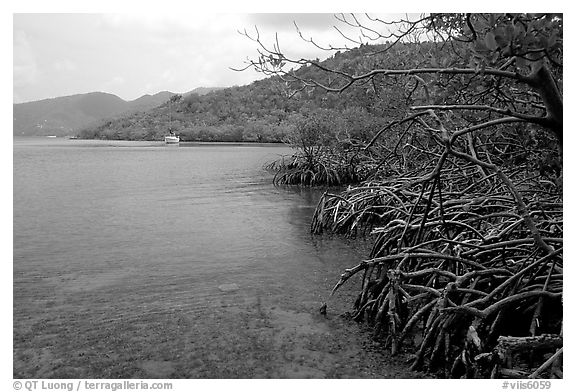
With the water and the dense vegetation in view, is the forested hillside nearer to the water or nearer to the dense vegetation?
the water

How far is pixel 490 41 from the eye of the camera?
245cm

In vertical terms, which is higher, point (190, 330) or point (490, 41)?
point (490, 41)

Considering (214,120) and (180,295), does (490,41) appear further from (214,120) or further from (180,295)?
(214,120)

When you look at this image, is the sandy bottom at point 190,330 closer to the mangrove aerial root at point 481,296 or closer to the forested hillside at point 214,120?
the mangrove aerial root at point 481,296

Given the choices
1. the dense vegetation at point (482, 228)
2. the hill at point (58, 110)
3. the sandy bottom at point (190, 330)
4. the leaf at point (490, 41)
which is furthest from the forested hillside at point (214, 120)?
the leaf at point (490, 41)

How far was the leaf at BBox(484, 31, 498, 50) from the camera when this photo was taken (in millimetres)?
2428

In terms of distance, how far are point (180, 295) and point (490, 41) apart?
4811 mm

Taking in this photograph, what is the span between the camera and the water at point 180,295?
449 centimetres

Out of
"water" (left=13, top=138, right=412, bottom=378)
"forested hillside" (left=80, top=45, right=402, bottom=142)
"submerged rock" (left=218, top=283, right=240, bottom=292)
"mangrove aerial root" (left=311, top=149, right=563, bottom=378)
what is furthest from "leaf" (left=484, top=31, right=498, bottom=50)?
"forested hillside" (left=80, top=45, right=402, bottom=142)

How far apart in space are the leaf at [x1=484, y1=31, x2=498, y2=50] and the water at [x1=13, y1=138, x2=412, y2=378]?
2786mm

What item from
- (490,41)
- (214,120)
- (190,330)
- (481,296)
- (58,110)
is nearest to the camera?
(490,41)

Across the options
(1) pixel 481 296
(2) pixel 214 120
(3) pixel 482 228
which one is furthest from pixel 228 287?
(2) pixel 214 120

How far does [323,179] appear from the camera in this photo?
61.3 feet

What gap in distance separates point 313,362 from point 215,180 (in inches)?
661
